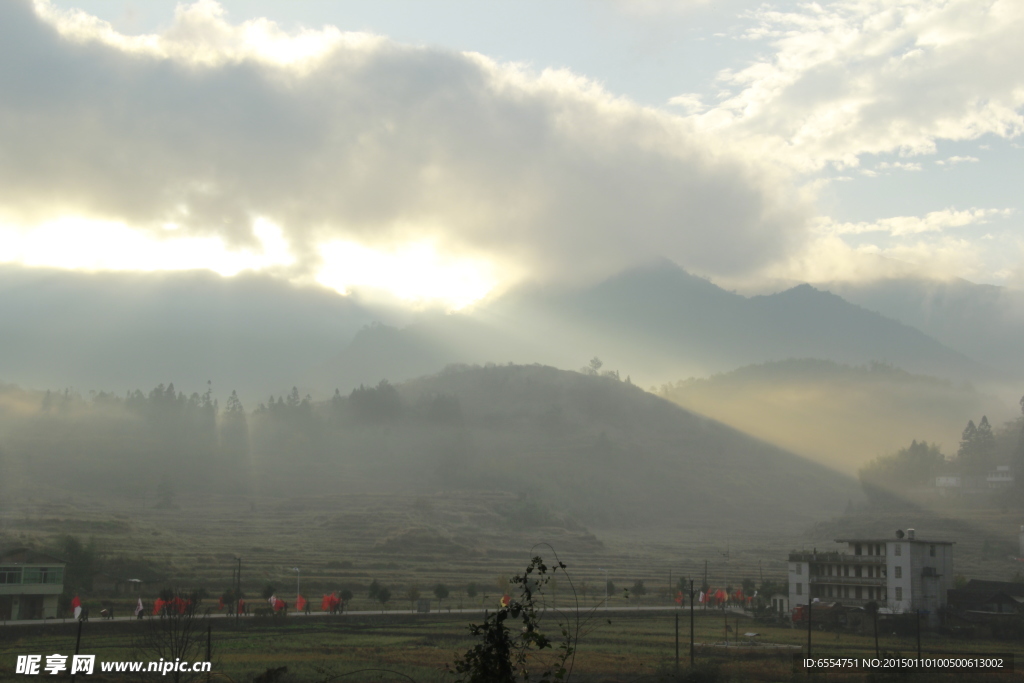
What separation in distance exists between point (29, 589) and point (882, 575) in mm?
97302

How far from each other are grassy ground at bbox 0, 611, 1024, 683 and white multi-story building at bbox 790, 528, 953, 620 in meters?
13.8

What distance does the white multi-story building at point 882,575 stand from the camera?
10581cm

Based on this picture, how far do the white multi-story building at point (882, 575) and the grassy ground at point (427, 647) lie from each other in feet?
45.3

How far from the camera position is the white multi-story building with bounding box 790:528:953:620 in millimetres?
105812

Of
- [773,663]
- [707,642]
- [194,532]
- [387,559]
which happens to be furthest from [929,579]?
[194,532]

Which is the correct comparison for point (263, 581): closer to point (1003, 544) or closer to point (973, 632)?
point (973, 632)

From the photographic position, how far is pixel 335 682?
189ft

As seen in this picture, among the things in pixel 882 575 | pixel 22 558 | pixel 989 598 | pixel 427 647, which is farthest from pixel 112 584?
pixel 989 598

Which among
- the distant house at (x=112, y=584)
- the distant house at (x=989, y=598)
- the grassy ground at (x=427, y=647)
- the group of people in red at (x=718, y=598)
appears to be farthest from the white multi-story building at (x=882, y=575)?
the distant house at (x=112, y=584)

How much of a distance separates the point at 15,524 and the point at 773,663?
143609mm

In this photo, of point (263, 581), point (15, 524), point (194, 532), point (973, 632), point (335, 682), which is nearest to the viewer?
point (335, 682)

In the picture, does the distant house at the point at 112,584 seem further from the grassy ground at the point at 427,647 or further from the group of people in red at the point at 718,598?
the group of people in red at the point at 718,598

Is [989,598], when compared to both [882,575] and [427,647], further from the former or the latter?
[427,647]

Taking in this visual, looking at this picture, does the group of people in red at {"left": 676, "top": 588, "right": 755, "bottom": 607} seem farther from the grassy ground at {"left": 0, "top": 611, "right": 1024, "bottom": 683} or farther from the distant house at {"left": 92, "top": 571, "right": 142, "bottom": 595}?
the distant house at {"left": 92, "top": 571, "right": 142, "bottom": 595}
